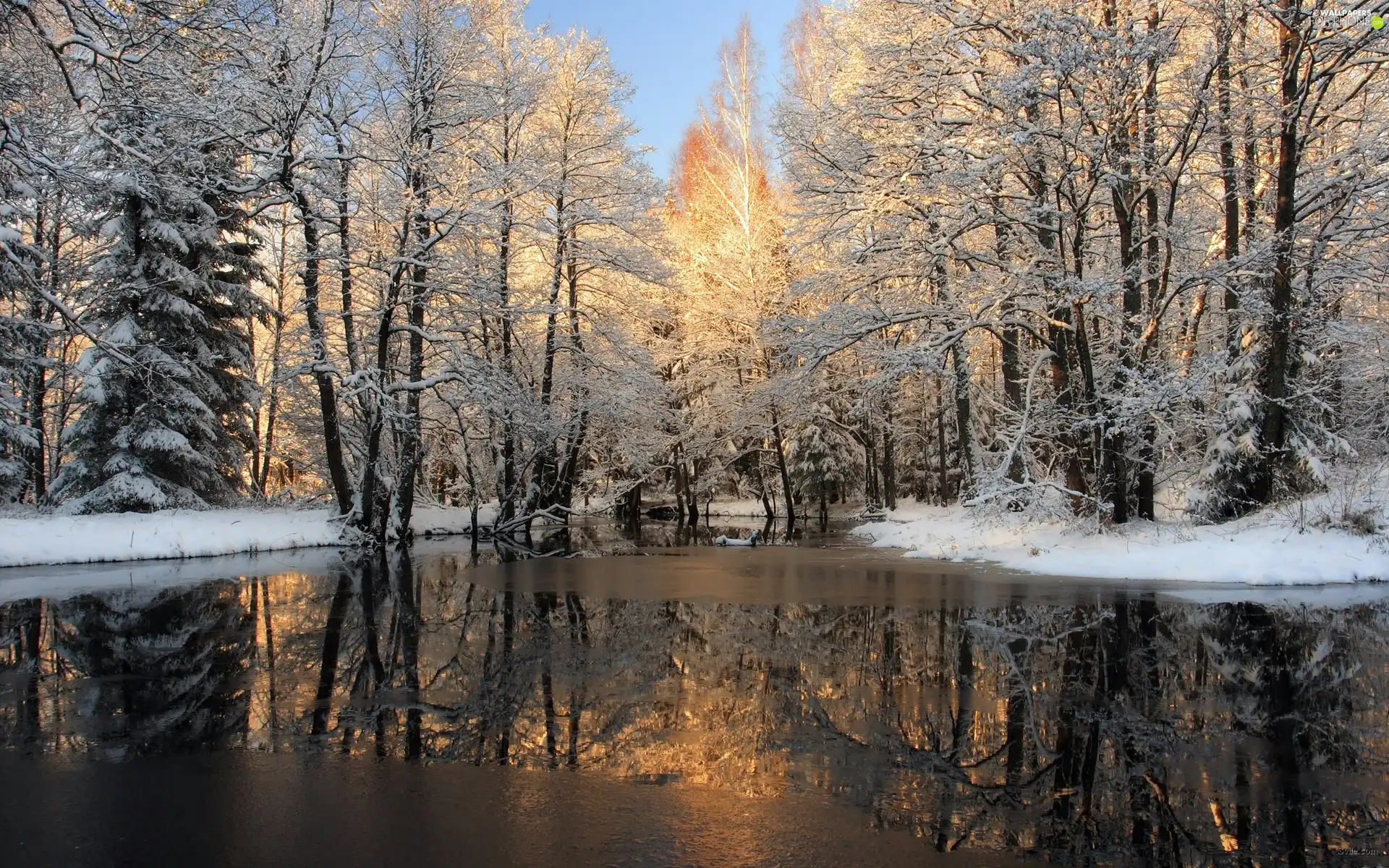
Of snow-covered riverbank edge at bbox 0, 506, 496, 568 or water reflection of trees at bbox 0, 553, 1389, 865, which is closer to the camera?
water reflection of trees at bbox 0, 553, 1389, 865

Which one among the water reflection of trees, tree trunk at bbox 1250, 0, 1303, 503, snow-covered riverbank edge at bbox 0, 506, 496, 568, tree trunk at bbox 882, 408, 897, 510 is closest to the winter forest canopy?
tree trunk at bbox 1250, 0, 1303, 503

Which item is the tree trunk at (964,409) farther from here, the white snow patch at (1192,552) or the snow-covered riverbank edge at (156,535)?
the snow-covered riverbank edge at (156,535)

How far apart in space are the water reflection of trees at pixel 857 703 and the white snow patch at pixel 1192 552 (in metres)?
2.40

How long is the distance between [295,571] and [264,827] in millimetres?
12305

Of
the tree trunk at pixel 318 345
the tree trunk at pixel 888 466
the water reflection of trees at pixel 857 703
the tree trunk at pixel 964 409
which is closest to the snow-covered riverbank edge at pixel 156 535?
the tree trunk at pixel 318 345

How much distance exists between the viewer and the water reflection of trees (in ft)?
14.6

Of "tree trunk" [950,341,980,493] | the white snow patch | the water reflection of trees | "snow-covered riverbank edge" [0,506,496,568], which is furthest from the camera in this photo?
"tree trunk" [950,341,980,493]

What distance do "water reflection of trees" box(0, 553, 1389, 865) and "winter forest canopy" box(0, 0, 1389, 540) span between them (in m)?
4.24

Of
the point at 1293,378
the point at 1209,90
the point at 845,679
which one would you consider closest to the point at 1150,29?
the point at 1209,90

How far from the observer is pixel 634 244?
2680cm

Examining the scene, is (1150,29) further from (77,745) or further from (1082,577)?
(77,745)

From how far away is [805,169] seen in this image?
2023 centimetres

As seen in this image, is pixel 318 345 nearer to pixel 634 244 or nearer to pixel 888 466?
pixel 634 244

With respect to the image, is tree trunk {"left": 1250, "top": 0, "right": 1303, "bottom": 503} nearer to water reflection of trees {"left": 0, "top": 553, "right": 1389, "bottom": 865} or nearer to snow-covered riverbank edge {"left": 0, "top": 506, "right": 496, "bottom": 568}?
water reflection of trees {"left": 0, "top": 553, "right": 1389, "bottom": 865}
